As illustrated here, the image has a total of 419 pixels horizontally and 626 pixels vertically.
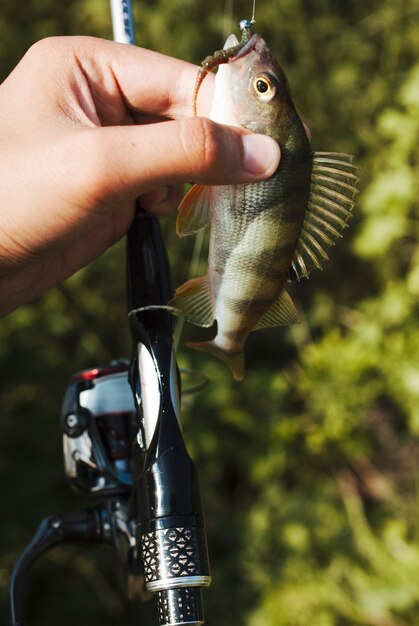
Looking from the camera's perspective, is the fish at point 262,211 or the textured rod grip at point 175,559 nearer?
the textured rod grip at point 175,559

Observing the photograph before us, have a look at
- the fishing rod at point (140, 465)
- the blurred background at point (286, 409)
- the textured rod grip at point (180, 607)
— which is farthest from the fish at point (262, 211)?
the blurred background at point (286, 409)

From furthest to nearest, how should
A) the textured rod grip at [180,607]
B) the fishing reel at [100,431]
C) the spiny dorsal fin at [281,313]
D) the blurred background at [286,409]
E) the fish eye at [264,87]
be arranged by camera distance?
the blurred background at [286,409], the fishing reel at [100,431], the spiny dorsal fin at [281,313], the fish eye at [264,87], the textured rod grip at [180,607]

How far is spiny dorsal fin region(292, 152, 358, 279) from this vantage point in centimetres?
128

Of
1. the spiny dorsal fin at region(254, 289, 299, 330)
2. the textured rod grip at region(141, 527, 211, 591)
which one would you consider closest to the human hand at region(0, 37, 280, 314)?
the spiny dorsal fin at region(254, 289, 299, 330)

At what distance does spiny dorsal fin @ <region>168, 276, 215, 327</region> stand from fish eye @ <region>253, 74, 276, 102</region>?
0.32 m

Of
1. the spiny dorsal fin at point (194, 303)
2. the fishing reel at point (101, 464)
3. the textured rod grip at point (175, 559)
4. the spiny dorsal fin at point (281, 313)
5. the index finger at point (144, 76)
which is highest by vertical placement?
the index finger at point (144, 76)

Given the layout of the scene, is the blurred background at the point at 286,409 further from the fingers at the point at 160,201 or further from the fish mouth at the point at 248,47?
the fish mouth at the point at 248,47

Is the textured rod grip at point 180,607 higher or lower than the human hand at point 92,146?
lower

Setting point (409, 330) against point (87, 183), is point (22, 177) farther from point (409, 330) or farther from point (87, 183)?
point (409, 330)

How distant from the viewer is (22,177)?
124cm

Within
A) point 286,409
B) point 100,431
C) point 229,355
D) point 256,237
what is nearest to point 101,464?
point 100,431

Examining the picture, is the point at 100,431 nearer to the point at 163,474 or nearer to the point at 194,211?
the point at 163,474

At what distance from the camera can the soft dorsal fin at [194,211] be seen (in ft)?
4.18

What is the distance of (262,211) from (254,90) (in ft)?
0.60
